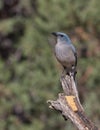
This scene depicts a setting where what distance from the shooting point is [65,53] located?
720 centimetres

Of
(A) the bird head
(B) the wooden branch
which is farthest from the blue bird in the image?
(B) the wooden branch

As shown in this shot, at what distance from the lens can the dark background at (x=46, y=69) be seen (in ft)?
43.6

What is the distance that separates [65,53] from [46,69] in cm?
662

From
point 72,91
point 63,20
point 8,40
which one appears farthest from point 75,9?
Answer: point 72,91

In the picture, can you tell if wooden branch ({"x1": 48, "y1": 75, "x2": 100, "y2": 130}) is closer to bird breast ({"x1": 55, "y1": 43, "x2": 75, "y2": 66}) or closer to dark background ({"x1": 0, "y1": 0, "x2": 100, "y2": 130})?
bird breast ({"x1": 55, "y1": 43, "x2": 75, "y2": 66})

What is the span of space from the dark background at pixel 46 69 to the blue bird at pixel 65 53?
5.40 m

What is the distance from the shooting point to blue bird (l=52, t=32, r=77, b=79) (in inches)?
282

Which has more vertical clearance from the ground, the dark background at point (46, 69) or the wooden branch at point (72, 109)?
the dark background at point (46, 69)

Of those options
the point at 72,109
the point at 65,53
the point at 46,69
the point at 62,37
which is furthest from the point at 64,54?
the point at 46,69

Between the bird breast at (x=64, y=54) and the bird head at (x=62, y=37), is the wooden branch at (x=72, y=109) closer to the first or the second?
the bird breast at (x=64, y=54)

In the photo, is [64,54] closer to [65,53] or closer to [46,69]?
[65,53]

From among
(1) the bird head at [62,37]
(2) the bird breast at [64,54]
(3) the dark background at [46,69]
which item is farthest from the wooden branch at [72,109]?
(3) the dark background at [46,69]

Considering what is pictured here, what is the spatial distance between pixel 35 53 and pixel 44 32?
440 millimetres

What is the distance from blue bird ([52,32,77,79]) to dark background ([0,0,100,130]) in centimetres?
540
